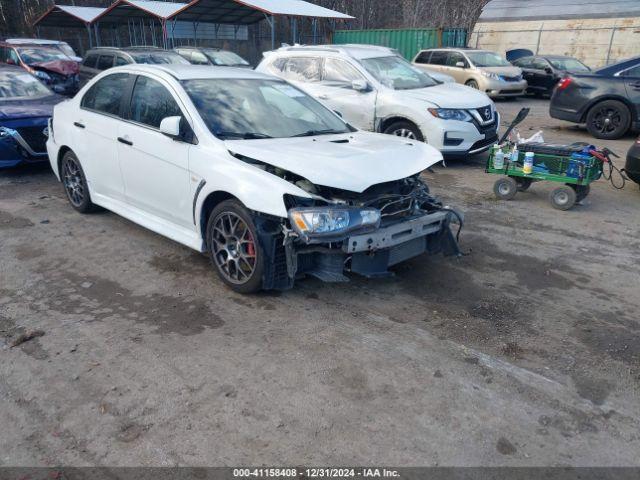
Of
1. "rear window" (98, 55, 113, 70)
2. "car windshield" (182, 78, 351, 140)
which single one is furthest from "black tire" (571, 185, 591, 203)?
"rear window" (98, 55, 113, 70)

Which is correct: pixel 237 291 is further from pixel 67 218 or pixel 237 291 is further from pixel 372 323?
pixel 67 218

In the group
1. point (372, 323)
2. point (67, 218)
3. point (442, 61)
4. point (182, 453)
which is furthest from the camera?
point (442, 61)

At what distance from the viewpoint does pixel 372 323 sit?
4074mm

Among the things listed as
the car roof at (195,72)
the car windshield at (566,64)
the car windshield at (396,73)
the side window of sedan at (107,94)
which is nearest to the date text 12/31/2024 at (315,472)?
the car roof at (195,72)

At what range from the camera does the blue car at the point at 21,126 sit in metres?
7.82

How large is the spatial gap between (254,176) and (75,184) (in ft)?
Answer: 10.7

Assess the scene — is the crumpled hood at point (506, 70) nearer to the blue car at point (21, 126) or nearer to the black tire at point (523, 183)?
the black tire at point (523, 183)

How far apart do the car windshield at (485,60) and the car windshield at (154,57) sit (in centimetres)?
967

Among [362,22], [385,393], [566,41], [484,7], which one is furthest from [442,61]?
[362,22]

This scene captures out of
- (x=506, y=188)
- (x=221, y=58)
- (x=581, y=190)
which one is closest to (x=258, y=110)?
(x=506, y=188)

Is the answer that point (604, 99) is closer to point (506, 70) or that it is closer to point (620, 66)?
point (620, 66)

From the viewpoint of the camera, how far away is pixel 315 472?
2.68 metres

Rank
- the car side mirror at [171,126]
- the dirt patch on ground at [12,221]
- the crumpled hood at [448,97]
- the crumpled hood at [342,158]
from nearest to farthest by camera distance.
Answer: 1. the crumpled hood at [342,158]
2. the car side mirror at [171,126]
3. the dirt patch on ground at [12,221]
4. the crumpled hood at [448,97]

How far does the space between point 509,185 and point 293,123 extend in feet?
11.4
